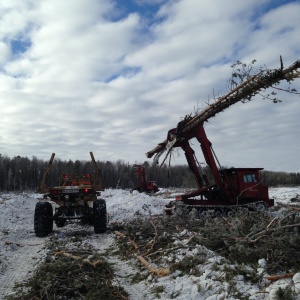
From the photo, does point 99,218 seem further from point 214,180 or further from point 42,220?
point 214,180

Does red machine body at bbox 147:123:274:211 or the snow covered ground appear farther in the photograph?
red machine body at bbox 147:123:274:211

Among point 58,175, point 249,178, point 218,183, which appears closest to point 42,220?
point 218,183

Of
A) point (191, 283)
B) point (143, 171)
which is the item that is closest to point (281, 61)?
point (191, 283)

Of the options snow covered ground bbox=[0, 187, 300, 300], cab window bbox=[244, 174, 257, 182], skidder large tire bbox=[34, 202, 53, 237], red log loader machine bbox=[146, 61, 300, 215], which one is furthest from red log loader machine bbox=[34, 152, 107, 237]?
cab window bbox=[244, 174, 257, 182]

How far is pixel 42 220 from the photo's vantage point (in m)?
11.8

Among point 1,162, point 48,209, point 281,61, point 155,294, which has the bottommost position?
point 155,294

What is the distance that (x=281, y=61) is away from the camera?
9594 millimetres

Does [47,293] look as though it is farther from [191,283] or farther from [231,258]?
[231,258]

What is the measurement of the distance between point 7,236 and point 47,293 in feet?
23.2

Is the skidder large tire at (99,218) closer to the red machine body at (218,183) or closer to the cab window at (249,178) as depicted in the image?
the red machine body at (218,183)

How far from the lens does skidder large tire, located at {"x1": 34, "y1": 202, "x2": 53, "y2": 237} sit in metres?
11.8

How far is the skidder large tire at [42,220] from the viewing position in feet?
38.7

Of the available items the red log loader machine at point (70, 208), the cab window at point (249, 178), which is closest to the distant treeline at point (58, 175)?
the cab window at point (249, 178)

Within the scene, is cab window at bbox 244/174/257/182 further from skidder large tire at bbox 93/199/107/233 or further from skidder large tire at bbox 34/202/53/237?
skidder large tire at bbox 34/202/53/237
